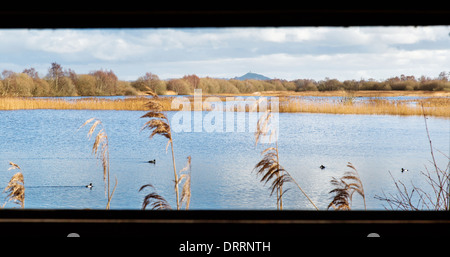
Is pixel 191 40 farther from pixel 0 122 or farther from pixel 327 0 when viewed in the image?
pixel 327 0

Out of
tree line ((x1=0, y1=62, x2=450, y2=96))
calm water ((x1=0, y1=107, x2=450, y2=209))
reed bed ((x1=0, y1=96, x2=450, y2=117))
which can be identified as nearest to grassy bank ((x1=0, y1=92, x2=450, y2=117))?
reed bed ((x1=0, y1=96, x2=450, y2=117))

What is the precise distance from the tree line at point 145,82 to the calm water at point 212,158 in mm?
1480

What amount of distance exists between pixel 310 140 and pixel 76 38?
19.2 metres

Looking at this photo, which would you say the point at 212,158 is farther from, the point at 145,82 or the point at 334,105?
the point at 145,82

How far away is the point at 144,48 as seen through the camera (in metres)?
28.2

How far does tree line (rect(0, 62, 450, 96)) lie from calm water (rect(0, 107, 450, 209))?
1480mm

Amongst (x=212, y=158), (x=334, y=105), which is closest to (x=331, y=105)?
(x=334, y=105)

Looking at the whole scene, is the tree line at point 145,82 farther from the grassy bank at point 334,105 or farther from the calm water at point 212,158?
the calm water at point 212,158

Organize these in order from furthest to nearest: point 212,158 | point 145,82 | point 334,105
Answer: point 145,82, point 334,105, point 212,158

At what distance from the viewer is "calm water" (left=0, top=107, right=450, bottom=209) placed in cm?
1016

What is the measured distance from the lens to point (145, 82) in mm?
17156

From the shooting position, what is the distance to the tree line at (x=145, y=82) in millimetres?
17391

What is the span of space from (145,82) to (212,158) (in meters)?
5.66

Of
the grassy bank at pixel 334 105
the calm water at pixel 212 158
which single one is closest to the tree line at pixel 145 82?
the grassy bank at pixel 334 105
